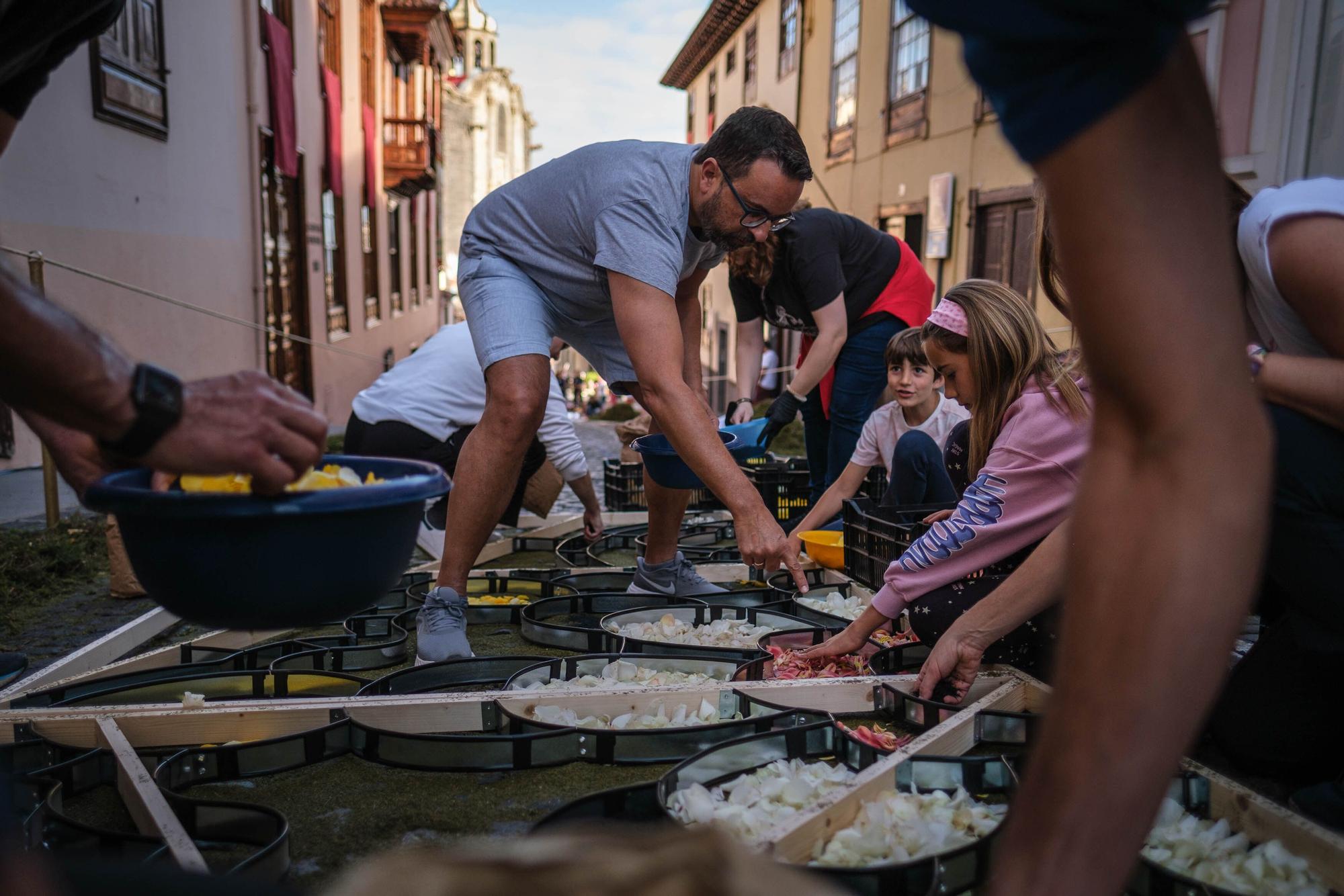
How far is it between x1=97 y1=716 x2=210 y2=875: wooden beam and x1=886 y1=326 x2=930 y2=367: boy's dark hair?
10.3ft

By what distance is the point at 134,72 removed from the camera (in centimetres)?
783

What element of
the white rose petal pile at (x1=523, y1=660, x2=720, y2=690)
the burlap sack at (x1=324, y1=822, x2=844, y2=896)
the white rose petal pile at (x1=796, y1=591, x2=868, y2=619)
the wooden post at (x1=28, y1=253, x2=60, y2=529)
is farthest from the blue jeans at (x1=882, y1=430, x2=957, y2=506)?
the wooden post at (x1=28, y1=253, x2=60, y2=529)

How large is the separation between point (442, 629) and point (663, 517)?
0.99m

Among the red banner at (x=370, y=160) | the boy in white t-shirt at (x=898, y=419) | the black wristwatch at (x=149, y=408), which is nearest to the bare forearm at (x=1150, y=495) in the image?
the black wristwatch at (x=149, y=408)

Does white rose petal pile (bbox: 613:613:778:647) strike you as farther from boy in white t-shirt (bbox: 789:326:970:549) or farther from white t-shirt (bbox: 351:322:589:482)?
white t-shirt (bbox: 351:322:589:482)

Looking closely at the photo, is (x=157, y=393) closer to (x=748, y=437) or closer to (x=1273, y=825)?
(x=1273, y=825)

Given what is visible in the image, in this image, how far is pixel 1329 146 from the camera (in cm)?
523

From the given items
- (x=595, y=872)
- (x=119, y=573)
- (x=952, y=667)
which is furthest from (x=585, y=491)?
(x=595, y=872)

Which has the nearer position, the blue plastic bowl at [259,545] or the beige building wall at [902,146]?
the blue plastic bowl at [259,545]

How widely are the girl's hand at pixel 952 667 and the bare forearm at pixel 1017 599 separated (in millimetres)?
18

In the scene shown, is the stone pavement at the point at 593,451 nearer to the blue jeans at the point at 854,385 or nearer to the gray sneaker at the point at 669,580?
the blue jeans at the point at 854,385

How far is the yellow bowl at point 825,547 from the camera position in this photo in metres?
4.07

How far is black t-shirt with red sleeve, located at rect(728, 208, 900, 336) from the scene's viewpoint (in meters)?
4.60

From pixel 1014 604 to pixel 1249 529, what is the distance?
149cm
